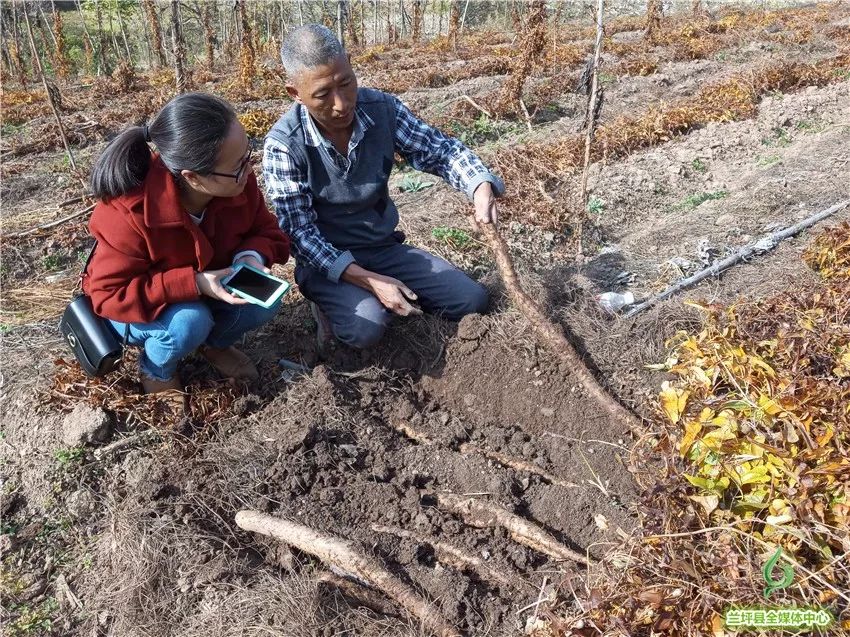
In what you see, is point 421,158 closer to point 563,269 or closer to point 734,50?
point 563,269

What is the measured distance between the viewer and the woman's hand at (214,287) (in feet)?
7.45

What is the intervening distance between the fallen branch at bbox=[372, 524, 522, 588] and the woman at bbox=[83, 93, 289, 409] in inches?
41.7

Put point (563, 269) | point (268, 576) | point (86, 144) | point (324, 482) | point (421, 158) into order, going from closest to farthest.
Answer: point (268, 576) → point (324, 482) → point (421, 158) → point (563, 269) → point (86, 144)

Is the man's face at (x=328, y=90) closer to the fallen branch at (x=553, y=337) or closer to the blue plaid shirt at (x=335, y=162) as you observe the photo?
Result: the blue plaid shirt at (x=335, y=162)

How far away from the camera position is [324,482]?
2.22m

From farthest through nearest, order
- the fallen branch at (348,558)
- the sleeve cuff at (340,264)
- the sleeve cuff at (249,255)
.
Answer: the sleeve cuff at (340,264)
the sleeve cuff at (249,255)
the fallen branch at (348,558)

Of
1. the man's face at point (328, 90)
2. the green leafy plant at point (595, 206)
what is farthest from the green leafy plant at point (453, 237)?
the man's face at point (328, 90)

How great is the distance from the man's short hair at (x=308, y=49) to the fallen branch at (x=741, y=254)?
1.81m

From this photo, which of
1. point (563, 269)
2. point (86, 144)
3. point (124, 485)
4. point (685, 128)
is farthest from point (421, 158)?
point (86, 144)

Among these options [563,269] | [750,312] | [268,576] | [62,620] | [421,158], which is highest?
[421,158]

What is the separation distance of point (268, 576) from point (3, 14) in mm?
22508

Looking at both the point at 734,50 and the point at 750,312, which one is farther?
the point at 734,50

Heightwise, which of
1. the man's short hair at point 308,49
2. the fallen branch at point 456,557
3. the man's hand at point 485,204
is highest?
the man's short hair at point 308,49

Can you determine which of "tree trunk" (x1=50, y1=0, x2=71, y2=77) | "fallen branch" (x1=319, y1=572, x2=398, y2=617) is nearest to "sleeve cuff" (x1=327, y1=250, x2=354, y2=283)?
"fallen branch" (x1=319, y1=572, x2=398, y2=617)
